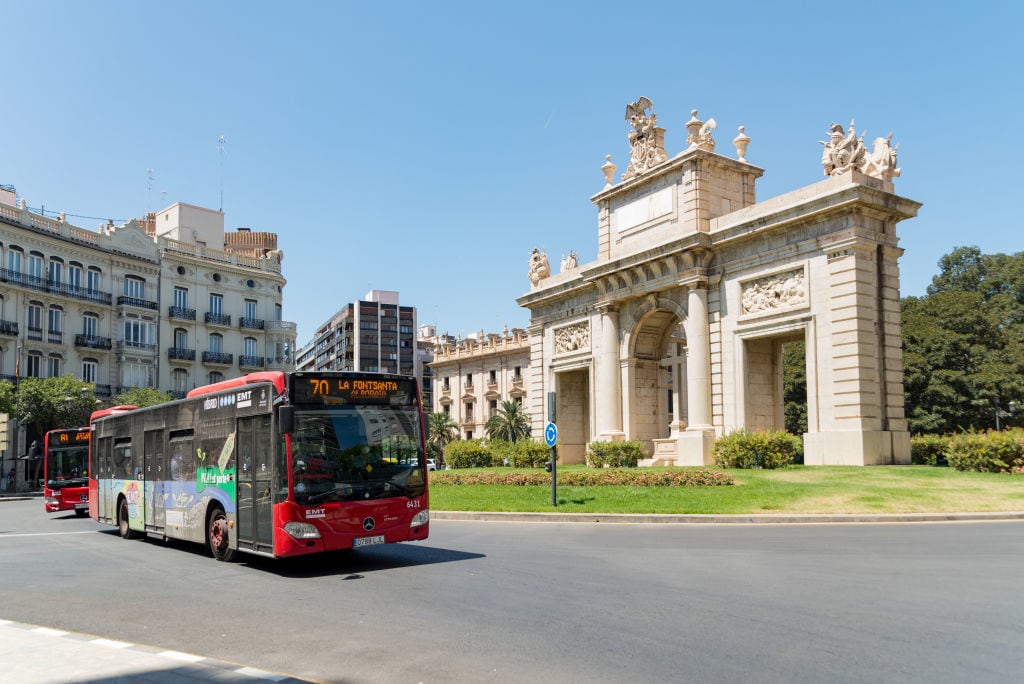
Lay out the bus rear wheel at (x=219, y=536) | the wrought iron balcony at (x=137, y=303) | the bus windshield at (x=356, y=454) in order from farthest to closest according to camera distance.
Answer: the wrought iron balcony at (x=137, y=303) → the bus rear wheel at (x=219, y=536) → the bus windshield at (x=356, y=454)

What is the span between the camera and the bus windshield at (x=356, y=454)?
11328mm

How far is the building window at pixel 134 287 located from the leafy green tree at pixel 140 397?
7292mm

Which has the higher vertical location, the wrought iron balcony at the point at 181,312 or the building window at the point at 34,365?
the wrought iron balcony at the point at 181,312

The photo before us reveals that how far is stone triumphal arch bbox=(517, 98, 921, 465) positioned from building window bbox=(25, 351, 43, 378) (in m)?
28.9

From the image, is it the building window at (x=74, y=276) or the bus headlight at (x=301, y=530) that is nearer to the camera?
the bus headlight at (x=301, y=530)

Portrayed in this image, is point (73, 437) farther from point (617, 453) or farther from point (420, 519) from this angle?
point (617, 453)

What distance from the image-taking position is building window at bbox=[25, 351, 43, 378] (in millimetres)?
47000

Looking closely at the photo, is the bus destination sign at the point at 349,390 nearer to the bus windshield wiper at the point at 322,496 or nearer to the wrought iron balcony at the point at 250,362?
the bus windshield wiper at the point at 322,496

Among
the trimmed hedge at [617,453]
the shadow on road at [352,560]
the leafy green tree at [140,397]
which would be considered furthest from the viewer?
the leafy green tree at [140,397]

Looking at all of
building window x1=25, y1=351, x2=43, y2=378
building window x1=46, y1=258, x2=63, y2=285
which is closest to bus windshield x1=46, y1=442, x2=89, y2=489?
building window x1=25, y1=351, x2=43, y2=378

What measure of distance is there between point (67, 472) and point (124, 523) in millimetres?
9757

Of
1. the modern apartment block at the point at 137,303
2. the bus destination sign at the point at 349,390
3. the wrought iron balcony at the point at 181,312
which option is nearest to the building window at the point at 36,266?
the modern apartment block at the point at 137,303

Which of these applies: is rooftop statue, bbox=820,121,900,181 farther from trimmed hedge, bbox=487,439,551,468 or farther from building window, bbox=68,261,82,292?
building window, bbox=68,261,82,292

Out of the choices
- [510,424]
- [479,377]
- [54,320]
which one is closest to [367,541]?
[54,320]
